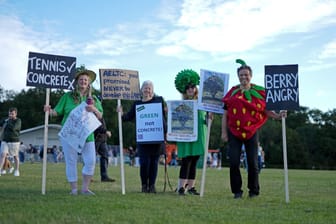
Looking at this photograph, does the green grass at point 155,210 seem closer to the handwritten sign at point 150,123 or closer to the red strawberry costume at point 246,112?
the red strawberry costume at point 246,112

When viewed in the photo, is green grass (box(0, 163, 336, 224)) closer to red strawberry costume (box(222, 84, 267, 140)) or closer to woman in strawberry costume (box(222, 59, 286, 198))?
woman in strawberry costume (box(222, 59, 286, 198))

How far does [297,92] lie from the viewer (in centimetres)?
796

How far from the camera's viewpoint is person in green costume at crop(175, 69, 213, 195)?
351 inches

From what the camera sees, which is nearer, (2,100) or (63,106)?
(63,106)

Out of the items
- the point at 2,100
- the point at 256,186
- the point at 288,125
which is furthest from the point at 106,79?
the point at 288,125

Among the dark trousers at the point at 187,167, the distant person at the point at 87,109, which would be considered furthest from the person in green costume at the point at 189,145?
the distant person at the point at 87,109

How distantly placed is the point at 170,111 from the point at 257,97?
1833 mm

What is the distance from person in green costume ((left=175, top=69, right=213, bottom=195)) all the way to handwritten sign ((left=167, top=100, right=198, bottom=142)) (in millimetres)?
155

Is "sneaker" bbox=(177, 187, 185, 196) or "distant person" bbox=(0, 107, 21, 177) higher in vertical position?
"distant person" bbox=(0, 107, 21, 177)

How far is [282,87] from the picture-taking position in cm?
798

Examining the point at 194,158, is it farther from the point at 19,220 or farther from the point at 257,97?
the point at 19,220

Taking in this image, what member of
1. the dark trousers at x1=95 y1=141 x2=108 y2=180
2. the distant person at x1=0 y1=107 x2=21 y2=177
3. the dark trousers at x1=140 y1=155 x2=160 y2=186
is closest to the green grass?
the dark trousers at x1=140 y1=155 x2=160 y2=186

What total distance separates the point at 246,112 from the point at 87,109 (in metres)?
2.84

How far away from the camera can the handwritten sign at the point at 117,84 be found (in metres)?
8.88
